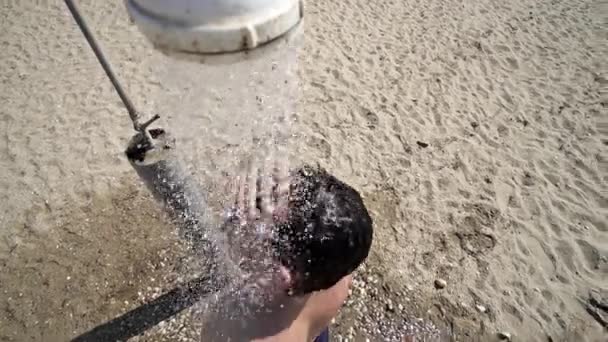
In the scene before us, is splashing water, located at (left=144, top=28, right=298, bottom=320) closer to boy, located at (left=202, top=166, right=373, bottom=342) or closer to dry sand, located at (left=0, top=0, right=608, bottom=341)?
dry sand, located at (left=0, top=0, right=608, bottom=341)

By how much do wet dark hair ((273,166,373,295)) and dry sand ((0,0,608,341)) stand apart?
1.32 m

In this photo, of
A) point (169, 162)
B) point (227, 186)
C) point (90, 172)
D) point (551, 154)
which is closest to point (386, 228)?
point (227, 186)

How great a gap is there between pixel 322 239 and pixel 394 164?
2.29 meters

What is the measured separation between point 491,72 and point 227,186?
9.88ft

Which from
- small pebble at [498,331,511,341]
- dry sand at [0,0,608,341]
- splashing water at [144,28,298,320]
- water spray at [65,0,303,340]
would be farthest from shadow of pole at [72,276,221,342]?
water spray at [65,0,303,340]

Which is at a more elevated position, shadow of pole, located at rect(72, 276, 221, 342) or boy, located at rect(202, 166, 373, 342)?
boy, located at rect(202, 166, 373, 342)

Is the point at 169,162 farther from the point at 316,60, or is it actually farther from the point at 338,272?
the point at 316,60

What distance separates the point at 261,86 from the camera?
4.08 metres

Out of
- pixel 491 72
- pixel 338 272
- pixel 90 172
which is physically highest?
pixel 338 272

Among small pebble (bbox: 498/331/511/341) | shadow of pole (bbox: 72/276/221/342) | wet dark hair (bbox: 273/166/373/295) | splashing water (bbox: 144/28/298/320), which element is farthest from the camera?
splashing water (bbox: 144/28/298/320)

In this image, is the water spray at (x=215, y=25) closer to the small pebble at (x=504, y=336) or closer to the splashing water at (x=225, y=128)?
the splashing water at (x=225, y=128)

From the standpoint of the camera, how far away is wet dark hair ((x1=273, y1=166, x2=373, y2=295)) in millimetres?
1405

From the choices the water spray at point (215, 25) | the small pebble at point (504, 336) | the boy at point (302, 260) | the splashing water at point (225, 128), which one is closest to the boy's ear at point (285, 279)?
the boy at point (302, 260)

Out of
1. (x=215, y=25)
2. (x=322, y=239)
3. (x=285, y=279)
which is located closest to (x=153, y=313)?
(x=285, y=279)
